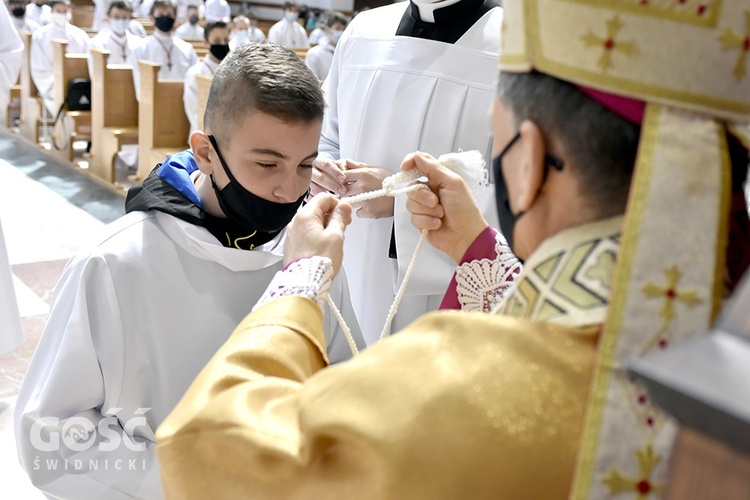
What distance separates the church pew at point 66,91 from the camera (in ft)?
26.6

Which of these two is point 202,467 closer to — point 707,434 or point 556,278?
point 556,278

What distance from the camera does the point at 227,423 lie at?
1.03 metres

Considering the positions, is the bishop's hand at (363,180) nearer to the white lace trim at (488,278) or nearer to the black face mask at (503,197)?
the white lace trim at (488,278)

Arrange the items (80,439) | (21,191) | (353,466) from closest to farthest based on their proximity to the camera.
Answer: (353,466), (80,439), (21,191)

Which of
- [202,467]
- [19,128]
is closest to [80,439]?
[202,467]

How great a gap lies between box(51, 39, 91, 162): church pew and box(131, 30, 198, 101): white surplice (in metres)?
1.01

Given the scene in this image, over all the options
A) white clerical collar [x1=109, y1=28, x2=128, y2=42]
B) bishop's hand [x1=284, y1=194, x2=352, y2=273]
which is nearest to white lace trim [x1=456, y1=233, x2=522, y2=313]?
bishop's hand [x1=284, y1=194, x2=352, y2=273]

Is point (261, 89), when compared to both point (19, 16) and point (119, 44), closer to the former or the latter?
point (119, 44)

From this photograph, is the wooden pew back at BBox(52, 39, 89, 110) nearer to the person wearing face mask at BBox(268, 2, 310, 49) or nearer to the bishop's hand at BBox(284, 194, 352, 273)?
the person wearing face mask at BBox(268, 2, 310, 49)

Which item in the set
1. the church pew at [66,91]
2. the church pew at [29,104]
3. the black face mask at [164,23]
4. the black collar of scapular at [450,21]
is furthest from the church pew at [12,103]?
the black collar of scapular at [450,21]

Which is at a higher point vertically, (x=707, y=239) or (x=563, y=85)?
(x=563, y=85)

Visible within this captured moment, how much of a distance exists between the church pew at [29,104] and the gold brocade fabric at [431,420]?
8651 millimetres

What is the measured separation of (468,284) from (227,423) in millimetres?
827

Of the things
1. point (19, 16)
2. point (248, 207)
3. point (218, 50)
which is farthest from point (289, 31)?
point (248, 207)
